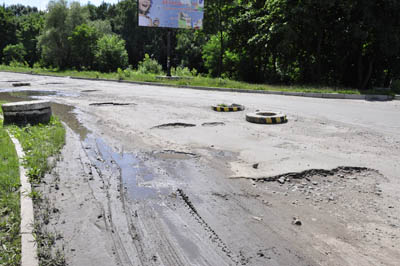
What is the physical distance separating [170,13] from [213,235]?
980 inches

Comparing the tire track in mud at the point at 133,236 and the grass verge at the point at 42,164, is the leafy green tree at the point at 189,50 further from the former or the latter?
the tire track in mud at the point at 133,236

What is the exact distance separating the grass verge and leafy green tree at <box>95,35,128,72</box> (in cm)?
3164

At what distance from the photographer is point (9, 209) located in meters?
3.65

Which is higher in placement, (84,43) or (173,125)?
(84,43)

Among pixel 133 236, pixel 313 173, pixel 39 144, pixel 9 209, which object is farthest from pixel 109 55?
pixel 133 236

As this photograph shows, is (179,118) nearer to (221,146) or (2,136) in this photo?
(221,146)

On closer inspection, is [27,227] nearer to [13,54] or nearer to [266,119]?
[266,119]

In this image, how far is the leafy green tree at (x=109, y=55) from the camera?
127 feet

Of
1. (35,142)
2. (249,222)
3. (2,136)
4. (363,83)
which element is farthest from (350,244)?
(363,83)

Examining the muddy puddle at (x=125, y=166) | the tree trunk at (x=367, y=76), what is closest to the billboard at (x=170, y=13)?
the tree trunk at (x=367, y=76)

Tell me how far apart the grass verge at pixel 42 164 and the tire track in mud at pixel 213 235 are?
52.2 inches

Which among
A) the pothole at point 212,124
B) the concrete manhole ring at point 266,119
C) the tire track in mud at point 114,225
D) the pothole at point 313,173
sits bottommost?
the tire track in mud at point 114,225

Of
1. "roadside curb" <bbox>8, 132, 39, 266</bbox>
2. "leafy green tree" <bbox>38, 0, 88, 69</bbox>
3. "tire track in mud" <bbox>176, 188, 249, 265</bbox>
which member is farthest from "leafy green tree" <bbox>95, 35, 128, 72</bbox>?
"tire track in mud" <bbox>176, 188, 249, 265</bbox>

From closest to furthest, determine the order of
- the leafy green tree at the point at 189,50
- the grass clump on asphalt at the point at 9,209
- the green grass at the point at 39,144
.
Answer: the grass clump on asphalt at the point at 9,209 < the green grass at the point at 39,144 < the leafy green tree at the point at 189,50
